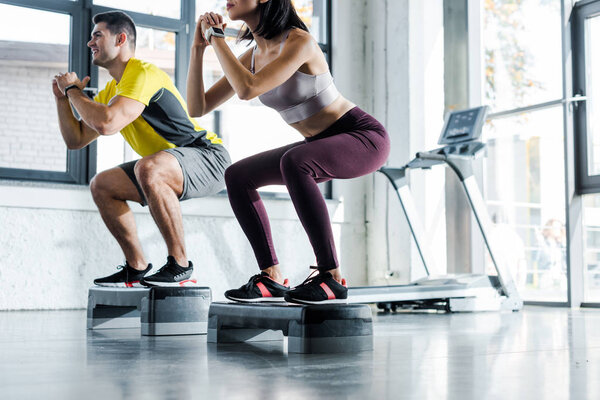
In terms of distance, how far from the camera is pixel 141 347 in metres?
1.93

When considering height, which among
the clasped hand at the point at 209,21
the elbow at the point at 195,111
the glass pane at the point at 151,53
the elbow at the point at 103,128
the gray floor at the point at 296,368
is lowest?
the gray floor at the point at 296,368

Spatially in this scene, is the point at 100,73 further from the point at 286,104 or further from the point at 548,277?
the point at 548,277

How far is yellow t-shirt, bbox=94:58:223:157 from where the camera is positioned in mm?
2503

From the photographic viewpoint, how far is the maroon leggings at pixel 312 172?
72.9 inches

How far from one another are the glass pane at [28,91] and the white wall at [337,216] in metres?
0.27

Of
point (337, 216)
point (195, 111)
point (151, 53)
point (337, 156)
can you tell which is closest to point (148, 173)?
point (195, 111)

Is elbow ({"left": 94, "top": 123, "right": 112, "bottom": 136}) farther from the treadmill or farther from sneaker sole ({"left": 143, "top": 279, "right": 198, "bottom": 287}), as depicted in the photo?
the treadmill

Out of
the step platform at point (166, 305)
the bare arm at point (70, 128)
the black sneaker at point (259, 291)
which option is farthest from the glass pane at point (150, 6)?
the black sneaker at point (259, 291)

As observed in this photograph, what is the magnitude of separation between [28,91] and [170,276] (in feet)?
8.58

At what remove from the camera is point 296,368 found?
4.86 ft

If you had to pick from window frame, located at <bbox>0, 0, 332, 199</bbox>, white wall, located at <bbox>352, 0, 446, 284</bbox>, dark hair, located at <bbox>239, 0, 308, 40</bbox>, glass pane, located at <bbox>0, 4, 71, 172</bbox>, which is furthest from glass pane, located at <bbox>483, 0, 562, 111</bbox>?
dark hair, located at <bbox>239, 0, 308, 40</bbox>

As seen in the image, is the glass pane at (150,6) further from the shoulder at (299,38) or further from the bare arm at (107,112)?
the shoulder at (299,38)

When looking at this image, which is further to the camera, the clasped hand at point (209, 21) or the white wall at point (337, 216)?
the white wall at point (337, 216)

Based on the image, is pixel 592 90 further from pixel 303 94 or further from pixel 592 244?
pixel 303 94
